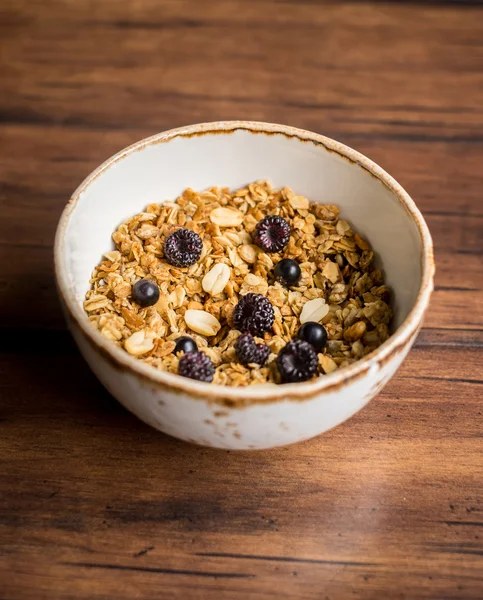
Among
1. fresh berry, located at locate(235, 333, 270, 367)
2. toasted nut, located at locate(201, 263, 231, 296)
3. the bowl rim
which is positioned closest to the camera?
the bowl rim

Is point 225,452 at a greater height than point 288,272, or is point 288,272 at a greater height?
point 288,272

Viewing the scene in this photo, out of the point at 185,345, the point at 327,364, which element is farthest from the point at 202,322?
the point at 327,364

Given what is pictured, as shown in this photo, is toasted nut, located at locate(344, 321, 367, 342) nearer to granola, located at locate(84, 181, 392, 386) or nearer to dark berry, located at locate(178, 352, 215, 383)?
granola, located at locate(84, 181, 392, 386)

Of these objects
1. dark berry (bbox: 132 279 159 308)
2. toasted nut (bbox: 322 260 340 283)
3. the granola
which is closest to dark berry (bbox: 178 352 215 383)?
the granola

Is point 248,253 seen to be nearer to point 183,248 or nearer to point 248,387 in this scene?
point 183,248

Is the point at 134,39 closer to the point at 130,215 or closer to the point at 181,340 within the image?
the point at 130,215

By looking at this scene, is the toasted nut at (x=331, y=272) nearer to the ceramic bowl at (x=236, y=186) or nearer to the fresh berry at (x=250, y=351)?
the ceramic bowl at (x=236, y=186)

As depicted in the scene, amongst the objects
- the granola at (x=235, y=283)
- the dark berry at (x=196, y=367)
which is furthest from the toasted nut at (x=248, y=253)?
the dark berry at (x=196, y=367)
